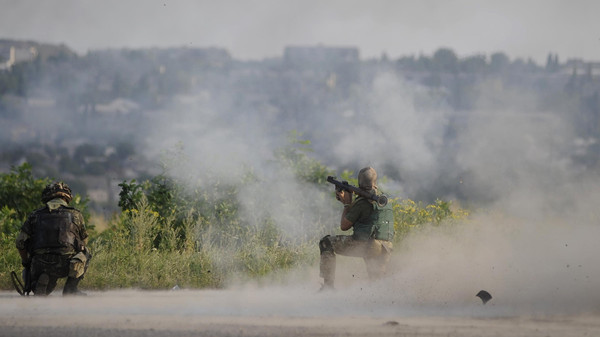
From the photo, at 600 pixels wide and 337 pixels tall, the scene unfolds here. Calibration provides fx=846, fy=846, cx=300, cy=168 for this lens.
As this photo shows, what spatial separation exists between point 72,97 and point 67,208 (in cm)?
4062

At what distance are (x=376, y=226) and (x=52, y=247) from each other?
3603 millimetres

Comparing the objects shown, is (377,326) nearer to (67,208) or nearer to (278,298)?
(278,298)

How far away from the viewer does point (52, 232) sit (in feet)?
30.8

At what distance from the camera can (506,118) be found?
32.9m

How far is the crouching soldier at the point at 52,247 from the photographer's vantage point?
9375mm

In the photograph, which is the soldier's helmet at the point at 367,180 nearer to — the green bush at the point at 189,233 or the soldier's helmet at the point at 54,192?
the green bush at the point at 189,233

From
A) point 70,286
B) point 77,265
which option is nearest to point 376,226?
point 77,265

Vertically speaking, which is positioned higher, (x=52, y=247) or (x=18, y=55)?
(x=18, y=55)

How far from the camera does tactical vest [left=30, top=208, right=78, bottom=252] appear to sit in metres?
9.37

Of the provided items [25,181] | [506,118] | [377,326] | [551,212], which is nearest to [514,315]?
[377,326]

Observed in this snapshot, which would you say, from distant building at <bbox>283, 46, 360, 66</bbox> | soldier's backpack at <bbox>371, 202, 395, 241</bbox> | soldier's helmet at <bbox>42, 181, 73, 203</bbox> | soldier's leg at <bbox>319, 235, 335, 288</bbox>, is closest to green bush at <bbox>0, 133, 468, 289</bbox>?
soldier's helmet at <bbox>42, 181, 73, 203</bbox>

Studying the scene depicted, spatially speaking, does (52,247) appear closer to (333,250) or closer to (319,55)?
(333,250)

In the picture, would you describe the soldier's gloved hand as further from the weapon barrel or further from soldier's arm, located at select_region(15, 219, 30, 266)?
soldier's arm, located at select_region(15, 219, 30, 266)

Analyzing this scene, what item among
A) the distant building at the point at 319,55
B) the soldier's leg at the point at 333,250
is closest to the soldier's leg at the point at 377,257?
the soldier's leg at the point at 333,250
